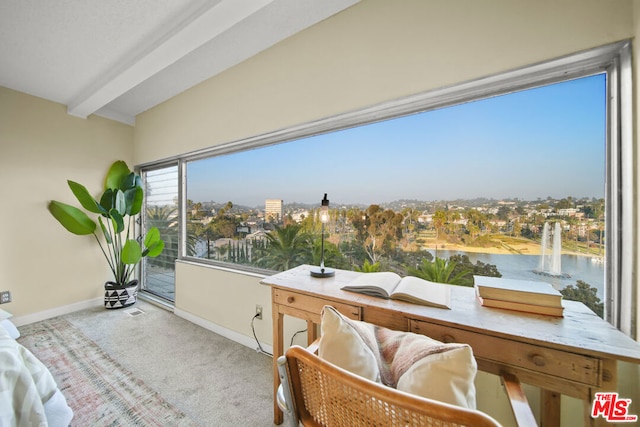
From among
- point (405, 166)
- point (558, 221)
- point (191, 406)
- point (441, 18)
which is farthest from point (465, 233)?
point (191, 406)

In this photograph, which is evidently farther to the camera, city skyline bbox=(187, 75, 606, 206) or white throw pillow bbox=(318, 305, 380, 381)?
city skyline bbox=(187, 75, 606, 206)

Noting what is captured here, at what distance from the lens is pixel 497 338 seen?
0.85 metres

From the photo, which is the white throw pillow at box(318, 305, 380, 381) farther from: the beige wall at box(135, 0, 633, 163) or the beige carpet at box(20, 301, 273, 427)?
the beige wall at box(135, 0, 633, 163)

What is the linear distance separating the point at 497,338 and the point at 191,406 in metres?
1.80

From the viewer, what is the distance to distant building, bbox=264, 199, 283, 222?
7.27 ft

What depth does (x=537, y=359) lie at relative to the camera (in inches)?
31.4

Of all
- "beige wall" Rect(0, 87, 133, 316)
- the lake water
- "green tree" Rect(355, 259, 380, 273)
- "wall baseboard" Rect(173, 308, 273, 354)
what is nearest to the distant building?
"green tree" Rect(355, 259, 380, 273)

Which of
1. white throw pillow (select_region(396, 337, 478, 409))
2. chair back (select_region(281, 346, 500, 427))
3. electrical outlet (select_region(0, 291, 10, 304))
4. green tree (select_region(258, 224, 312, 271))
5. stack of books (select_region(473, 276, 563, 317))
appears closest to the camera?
chair back (select_region(281, 346, 500, 427))

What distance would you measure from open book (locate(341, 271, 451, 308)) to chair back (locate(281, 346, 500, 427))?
0.56 metres

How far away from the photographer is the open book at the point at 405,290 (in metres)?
1.06

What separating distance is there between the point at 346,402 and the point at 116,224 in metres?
3.69

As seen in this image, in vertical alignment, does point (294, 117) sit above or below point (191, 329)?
above

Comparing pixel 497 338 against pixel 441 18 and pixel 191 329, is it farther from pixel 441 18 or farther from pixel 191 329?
pixel 191 329

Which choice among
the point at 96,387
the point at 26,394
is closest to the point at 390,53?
the point at 26,394
